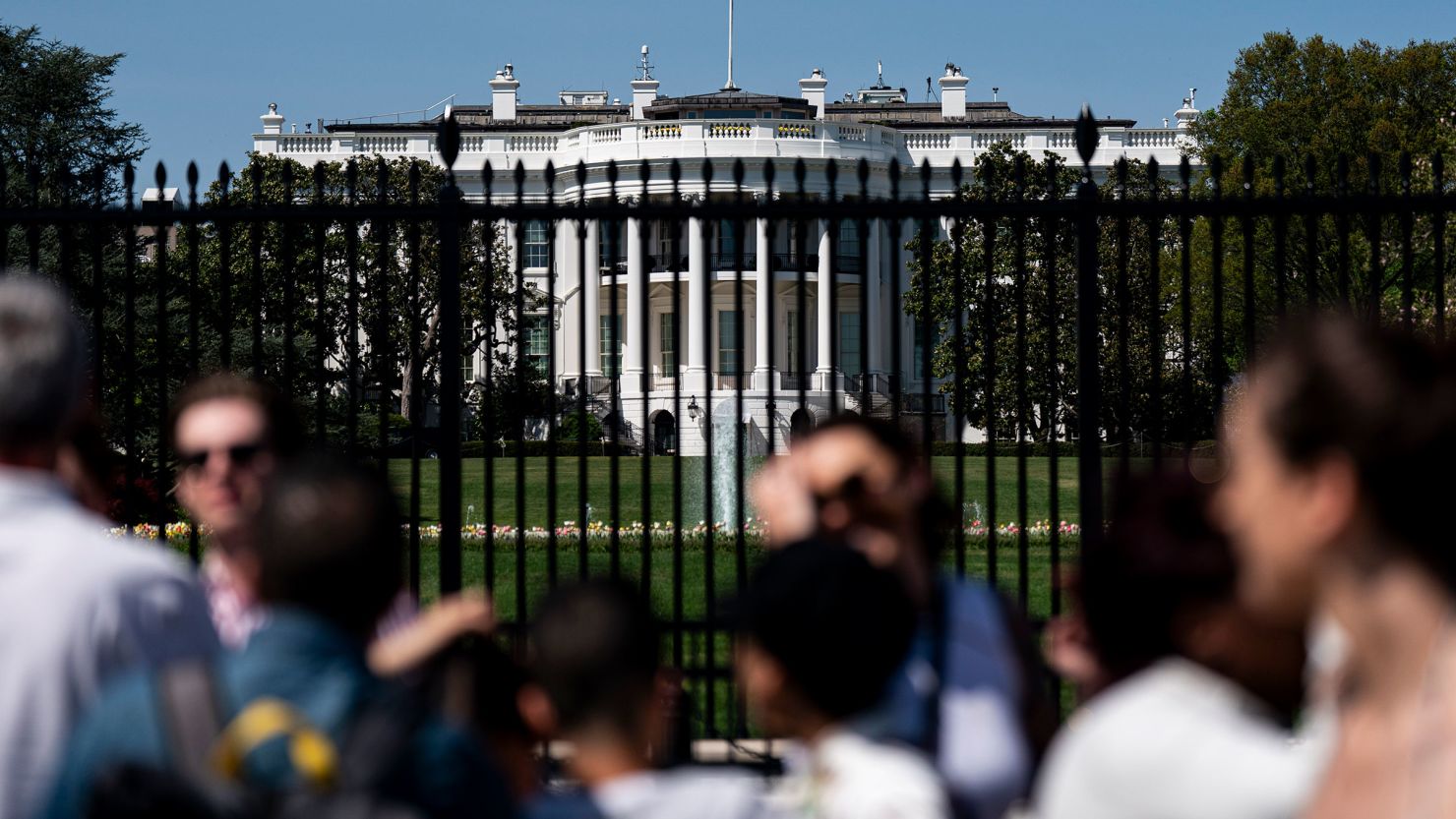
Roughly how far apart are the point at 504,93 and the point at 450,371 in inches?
2160

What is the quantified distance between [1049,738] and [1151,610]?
0.79m

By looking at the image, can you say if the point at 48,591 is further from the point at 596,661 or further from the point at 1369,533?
the point at 1369,533

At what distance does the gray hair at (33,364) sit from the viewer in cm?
221

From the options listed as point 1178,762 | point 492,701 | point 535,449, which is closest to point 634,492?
point 535,449

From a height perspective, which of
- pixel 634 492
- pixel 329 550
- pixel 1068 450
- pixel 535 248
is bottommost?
pixel 634 492

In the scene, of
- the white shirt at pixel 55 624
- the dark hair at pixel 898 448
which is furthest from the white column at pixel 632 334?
the white shirt at pixel 55 624

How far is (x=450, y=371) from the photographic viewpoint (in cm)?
554

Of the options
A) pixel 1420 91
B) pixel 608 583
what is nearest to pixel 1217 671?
pixel 608 583

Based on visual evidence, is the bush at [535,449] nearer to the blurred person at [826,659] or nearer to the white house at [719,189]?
the white house at [719,189]

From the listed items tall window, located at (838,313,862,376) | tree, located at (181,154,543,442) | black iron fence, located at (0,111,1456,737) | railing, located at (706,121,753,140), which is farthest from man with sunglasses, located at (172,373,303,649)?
tall window, located at (838,313,862,376)

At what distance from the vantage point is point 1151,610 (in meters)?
2.15

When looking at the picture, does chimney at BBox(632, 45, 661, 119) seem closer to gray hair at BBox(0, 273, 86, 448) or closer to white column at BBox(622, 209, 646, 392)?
white column at BBox(622, 209, 646, 392)

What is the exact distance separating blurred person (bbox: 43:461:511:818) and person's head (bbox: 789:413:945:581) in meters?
0.89

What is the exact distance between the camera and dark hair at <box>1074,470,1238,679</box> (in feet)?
6.95
